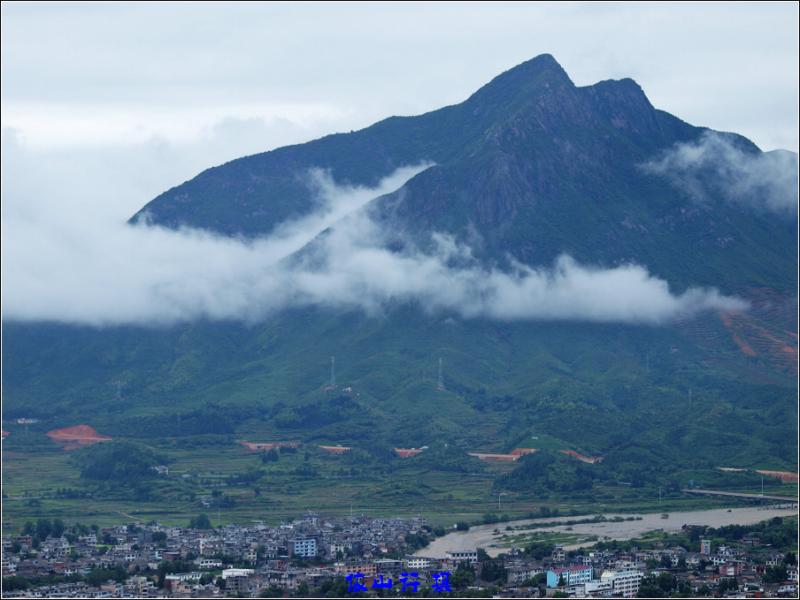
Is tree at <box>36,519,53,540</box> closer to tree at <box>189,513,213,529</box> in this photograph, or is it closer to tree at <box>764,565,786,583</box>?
tree at <box>189,513,213,529</box>

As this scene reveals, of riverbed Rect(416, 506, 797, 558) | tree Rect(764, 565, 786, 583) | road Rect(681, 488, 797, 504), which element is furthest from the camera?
road Rect(681, 488, 797, 504)

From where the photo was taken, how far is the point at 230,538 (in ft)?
365

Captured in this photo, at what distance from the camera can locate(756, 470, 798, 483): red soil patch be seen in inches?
5743

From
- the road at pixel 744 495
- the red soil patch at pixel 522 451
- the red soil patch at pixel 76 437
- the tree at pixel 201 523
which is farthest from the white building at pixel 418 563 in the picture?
the red soil patch at pixel 76 437

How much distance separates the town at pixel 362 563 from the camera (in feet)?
286

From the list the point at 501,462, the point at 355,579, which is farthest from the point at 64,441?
Result: the point at 355,579

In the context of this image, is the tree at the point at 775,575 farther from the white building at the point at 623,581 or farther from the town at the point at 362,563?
the white building at the point at 623,581

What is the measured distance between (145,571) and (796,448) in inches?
2899

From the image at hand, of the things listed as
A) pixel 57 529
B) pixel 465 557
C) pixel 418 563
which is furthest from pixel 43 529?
pixel 465 557

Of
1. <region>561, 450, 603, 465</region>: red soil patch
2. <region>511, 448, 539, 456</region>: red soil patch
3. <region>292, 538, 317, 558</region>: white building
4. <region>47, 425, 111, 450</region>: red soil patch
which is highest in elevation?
<region>47, 425, 111, 450</region>: red soil patch

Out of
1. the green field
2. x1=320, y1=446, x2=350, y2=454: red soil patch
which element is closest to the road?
the green field

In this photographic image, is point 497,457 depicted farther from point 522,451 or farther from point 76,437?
point 76,437

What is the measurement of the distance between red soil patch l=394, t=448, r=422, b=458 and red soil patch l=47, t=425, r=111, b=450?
27.3 meters

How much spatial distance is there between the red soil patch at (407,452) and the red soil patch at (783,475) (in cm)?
3016
